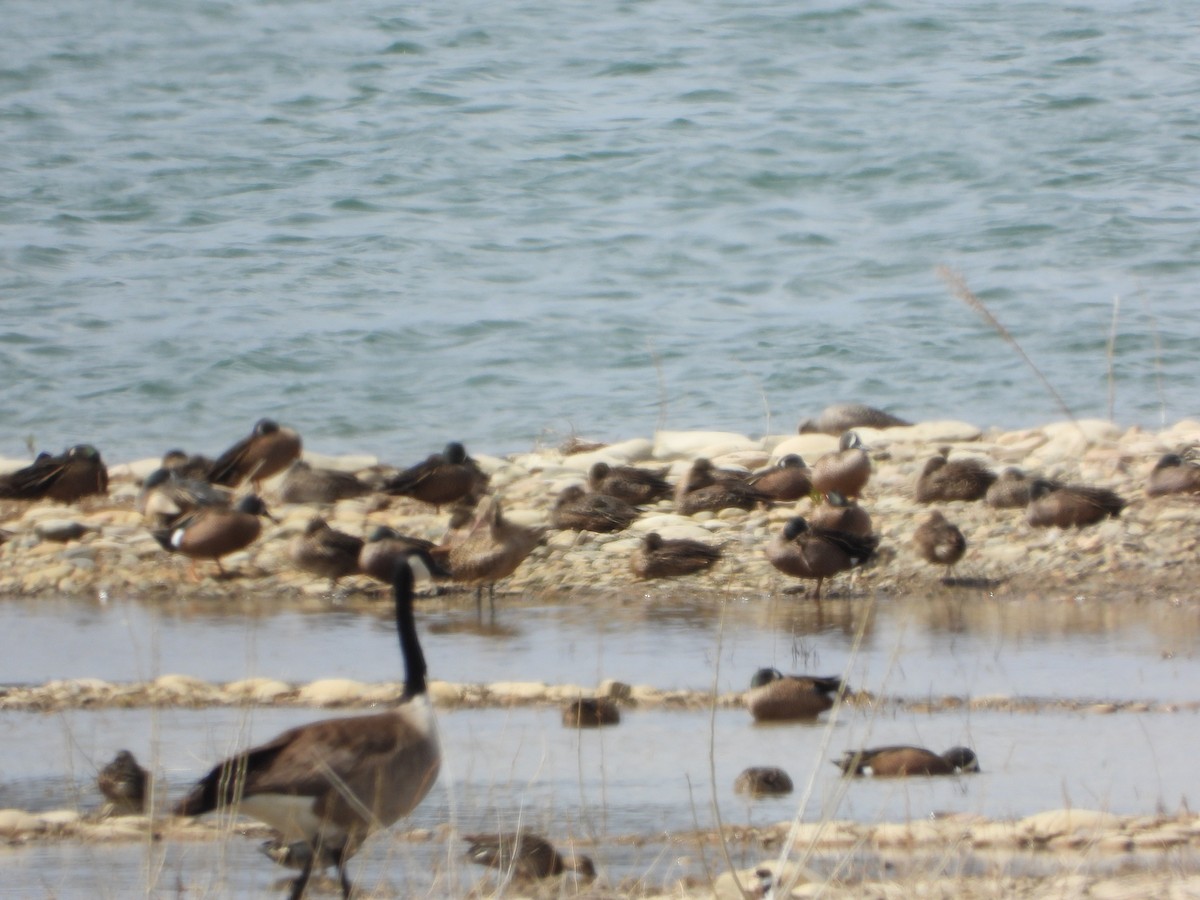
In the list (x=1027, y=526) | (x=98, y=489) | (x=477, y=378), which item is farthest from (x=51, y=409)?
(x=1027, y=526)

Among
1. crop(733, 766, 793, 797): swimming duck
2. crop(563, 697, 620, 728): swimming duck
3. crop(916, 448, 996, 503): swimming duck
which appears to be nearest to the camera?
crop(733, 766, 793, 797): swimming duck

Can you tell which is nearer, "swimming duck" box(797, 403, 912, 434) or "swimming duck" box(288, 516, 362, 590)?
"swimming duck" box(288, 516, 362, 590)

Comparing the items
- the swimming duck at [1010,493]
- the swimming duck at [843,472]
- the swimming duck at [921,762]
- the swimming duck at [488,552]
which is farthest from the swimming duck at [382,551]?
the swimming duck at [921,762]

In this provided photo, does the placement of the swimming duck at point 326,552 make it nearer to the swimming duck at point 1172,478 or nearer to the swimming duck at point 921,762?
the swimming duck at point 1172,478

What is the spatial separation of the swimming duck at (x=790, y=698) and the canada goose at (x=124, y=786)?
8.27 feet

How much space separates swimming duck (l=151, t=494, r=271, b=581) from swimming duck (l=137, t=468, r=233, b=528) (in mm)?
665

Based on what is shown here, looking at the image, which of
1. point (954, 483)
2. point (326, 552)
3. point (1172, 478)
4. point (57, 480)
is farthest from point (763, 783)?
point (57, 480)

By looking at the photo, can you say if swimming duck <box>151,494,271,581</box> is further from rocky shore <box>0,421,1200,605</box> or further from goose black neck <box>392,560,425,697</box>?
→ goose black neck <box>392,560,425,697</box>

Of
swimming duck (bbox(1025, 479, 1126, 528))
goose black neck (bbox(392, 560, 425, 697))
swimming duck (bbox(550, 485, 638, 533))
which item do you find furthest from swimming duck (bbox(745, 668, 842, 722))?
swimming duck (bbox(550, 485, 638, 533))

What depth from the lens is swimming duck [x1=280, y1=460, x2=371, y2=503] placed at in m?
14.1

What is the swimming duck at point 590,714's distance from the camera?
762 centimetres

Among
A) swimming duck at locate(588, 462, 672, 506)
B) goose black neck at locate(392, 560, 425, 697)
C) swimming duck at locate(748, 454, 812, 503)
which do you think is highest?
goose black neck at locate(392, 560, 425, 697)

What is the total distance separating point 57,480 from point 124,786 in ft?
26.8

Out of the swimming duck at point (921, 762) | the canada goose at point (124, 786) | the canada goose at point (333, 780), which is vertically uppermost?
the canada goose at point (333, 780)
